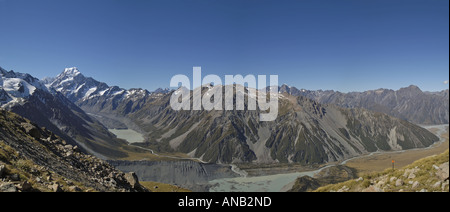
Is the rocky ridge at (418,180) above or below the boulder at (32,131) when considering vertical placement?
below

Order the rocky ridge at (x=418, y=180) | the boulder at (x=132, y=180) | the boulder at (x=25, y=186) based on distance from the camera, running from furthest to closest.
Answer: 1. the boulder at (x=132, y=180)
2. the rocky ridge at (x=418, y=180)
3. the boulder at (x=25, y=186)

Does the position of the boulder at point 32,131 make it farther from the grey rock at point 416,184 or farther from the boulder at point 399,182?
the grey rock at point 416,184

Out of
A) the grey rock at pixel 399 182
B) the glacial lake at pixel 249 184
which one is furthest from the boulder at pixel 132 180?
the glacial lake at pixel 249 184

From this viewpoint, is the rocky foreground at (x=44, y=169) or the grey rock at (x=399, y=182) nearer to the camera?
the rocky foreground at (x=44, y=169)

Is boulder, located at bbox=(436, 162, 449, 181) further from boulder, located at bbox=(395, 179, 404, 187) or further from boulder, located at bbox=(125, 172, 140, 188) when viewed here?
boulder, located at bbox=(125, 172, 140, 188)

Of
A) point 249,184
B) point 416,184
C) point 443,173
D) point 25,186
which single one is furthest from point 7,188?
point 249,184

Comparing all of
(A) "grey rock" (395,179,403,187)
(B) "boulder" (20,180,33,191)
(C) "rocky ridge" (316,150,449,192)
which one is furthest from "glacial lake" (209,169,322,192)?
(B) "boulder" (20,180,33,191)
